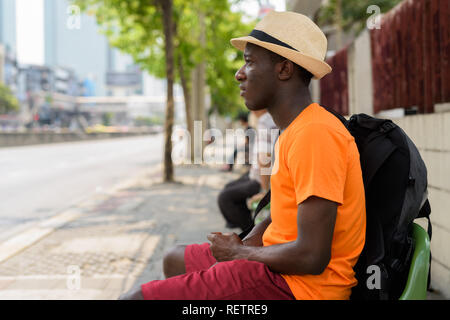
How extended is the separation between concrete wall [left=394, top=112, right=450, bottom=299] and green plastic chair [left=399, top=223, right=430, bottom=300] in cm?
189

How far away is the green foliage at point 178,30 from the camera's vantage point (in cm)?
1366

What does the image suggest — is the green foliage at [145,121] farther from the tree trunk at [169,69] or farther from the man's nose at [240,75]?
the man's nose at [240,75]

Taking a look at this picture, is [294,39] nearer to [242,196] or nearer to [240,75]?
[240,75]

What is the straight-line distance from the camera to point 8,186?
488 inches

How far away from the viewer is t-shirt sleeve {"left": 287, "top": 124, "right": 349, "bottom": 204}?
63.0 inches

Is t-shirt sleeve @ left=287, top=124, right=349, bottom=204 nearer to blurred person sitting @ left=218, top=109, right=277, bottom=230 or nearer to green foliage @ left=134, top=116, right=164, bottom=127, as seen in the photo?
blurred person sitting @ left=218, top=109, right=277, bottom=230

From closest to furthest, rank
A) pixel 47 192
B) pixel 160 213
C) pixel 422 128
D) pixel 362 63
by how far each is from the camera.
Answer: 1. pixel 422 128
2. pixel 362 63
3. pixel 160 213
4. pixel 47 192

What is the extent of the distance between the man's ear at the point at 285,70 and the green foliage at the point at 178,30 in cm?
730

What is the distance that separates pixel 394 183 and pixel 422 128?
7.87 ft

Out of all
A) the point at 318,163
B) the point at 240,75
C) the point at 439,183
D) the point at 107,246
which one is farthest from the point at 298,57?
the point at 107,246

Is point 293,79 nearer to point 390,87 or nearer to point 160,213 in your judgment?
point 390,87

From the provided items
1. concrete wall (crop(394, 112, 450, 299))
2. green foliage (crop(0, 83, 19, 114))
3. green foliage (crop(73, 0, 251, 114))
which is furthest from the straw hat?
green foliage (crop(0, 83, 19, 114))

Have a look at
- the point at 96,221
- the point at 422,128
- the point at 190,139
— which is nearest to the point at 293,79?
the point at 422,128

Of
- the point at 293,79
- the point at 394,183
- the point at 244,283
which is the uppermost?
the point at 293,79
